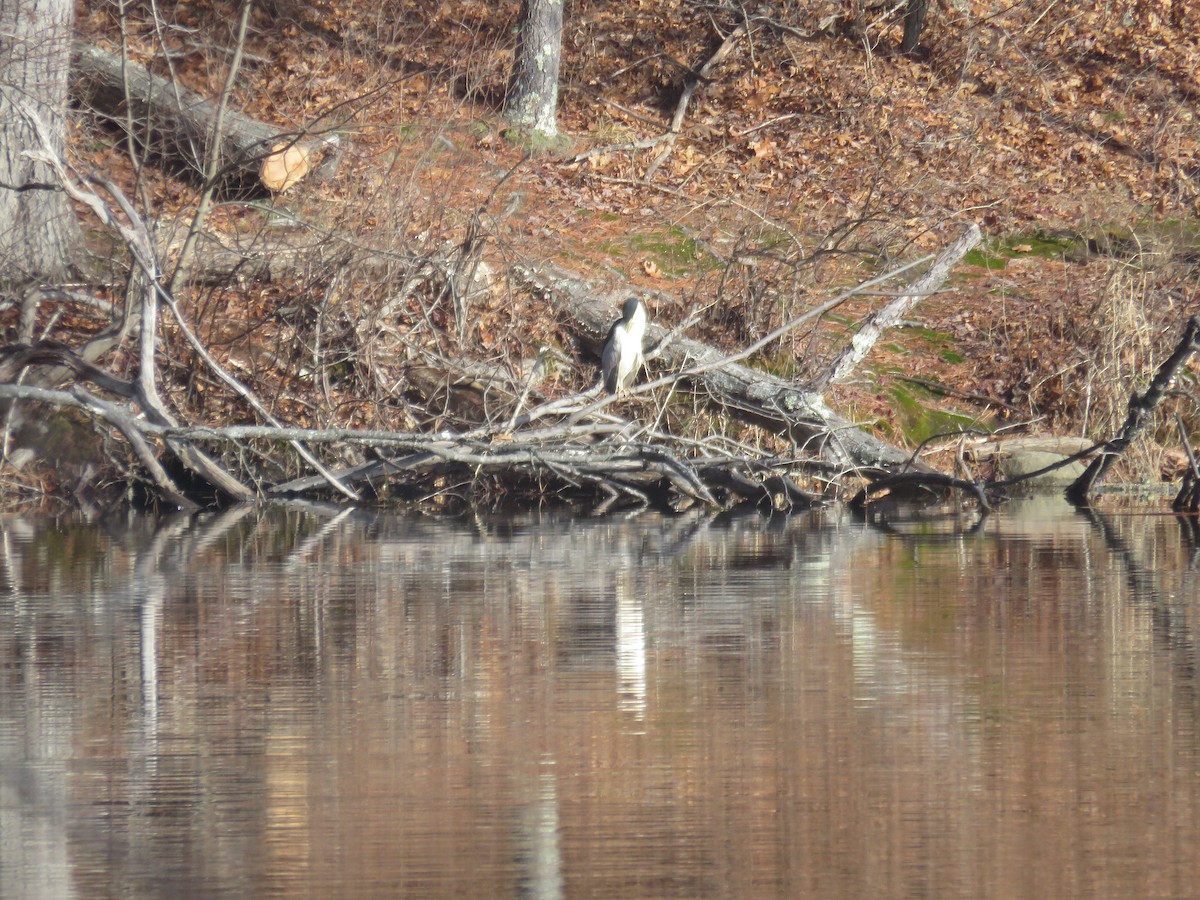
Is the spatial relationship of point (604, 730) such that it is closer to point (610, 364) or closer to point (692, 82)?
point (610, 364)

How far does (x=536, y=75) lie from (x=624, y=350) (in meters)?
9.23

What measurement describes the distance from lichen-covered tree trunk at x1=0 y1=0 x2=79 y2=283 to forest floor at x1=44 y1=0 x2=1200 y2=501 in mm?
714

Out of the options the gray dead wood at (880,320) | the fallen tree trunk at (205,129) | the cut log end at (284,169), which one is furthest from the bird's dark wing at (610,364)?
the cut log end at (284,169)

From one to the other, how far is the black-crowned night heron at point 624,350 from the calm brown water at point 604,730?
10.3ft

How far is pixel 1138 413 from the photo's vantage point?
1205 cm

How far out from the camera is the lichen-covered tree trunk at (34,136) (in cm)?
1364

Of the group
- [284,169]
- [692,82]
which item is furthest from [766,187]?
[284,169]

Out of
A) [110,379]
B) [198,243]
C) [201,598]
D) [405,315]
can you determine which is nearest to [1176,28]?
[405,315]

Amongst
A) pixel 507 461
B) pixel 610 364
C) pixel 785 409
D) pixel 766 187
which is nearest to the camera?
pixel 507 461

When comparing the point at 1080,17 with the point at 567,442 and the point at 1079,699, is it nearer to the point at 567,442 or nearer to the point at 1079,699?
the point at 567,442

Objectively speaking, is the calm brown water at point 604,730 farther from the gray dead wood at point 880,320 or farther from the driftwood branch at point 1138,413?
the gray dead wood at point 880,320

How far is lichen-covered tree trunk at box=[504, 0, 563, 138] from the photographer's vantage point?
20.2 metres

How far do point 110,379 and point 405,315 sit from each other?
3.34 metres

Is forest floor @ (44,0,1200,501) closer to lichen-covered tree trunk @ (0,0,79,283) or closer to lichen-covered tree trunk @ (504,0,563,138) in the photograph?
lichen-covered tree trunk @ (504,0,563,138)
